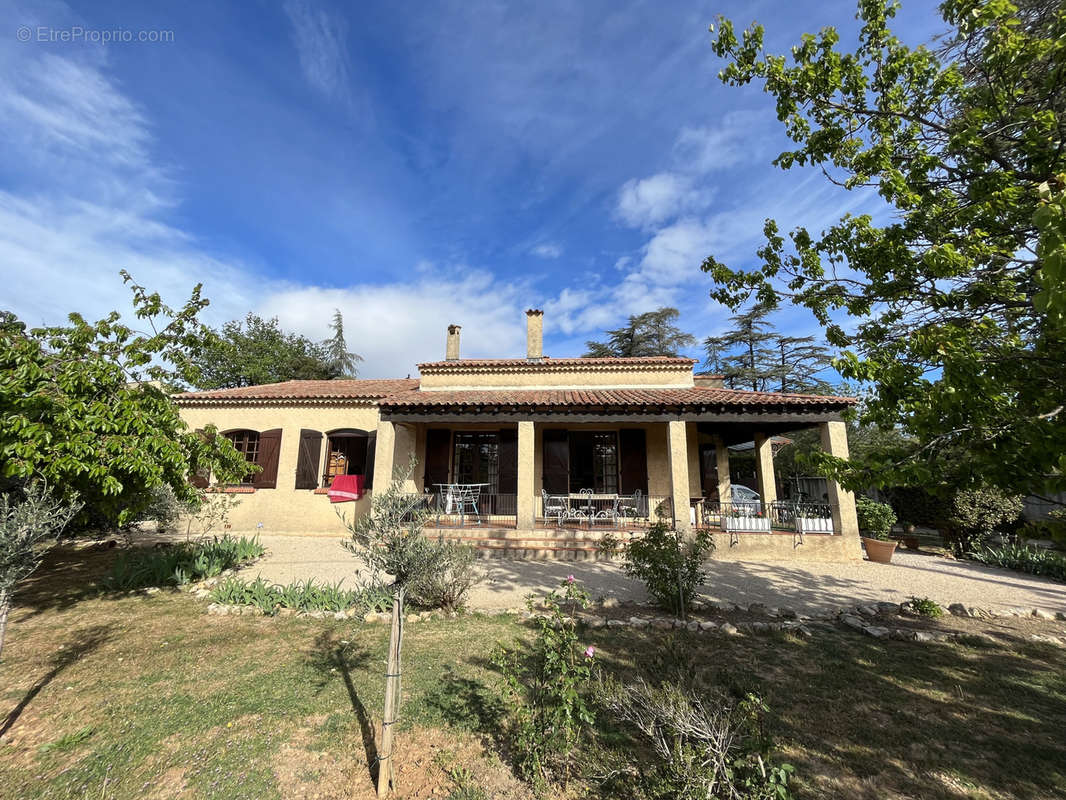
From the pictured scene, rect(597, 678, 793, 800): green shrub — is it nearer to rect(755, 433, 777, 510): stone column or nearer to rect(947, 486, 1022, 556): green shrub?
rect(755, 433, 777, 510): stone column

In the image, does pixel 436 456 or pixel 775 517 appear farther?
pixel 436 456

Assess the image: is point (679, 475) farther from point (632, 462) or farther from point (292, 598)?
point (292, 598)

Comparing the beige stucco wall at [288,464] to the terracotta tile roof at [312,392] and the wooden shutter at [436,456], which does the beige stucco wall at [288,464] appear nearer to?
the terracotta tile roof at [312,392]

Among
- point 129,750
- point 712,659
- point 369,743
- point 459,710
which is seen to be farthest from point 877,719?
point 129,750

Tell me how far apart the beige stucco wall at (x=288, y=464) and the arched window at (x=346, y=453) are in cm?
19

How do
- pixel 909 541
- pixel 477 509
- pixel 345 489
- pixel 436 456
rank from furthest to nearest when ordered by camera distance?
pixel 436 456 < pixel 345 489 < pixel 909 541 < pixel 477 509

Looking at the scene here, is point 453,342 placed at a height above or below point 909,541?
above

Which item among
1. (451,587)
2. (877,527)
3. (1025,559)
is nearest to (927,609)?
(877,527)

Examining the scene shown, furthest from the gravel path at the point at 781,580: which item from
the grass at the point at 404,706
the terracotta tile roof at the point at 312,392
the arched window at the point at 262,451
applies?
the terracotta tile roof at the point at 312,392

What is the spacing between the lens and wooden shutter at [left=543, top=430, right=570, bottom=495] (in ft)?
40.0

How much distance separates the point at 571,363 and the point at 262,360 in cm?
2363

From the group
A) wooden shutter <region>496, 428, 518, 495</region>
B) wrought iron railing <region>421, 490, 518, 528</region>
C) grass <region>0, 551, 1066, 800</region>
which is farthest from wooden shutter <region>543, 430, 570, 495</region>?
grass <region>0, 551, 1066, 800</region>

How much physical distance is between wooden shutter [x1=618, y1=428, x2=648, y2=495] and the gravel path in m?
3.15

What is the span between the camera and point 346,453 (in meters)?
12.9
